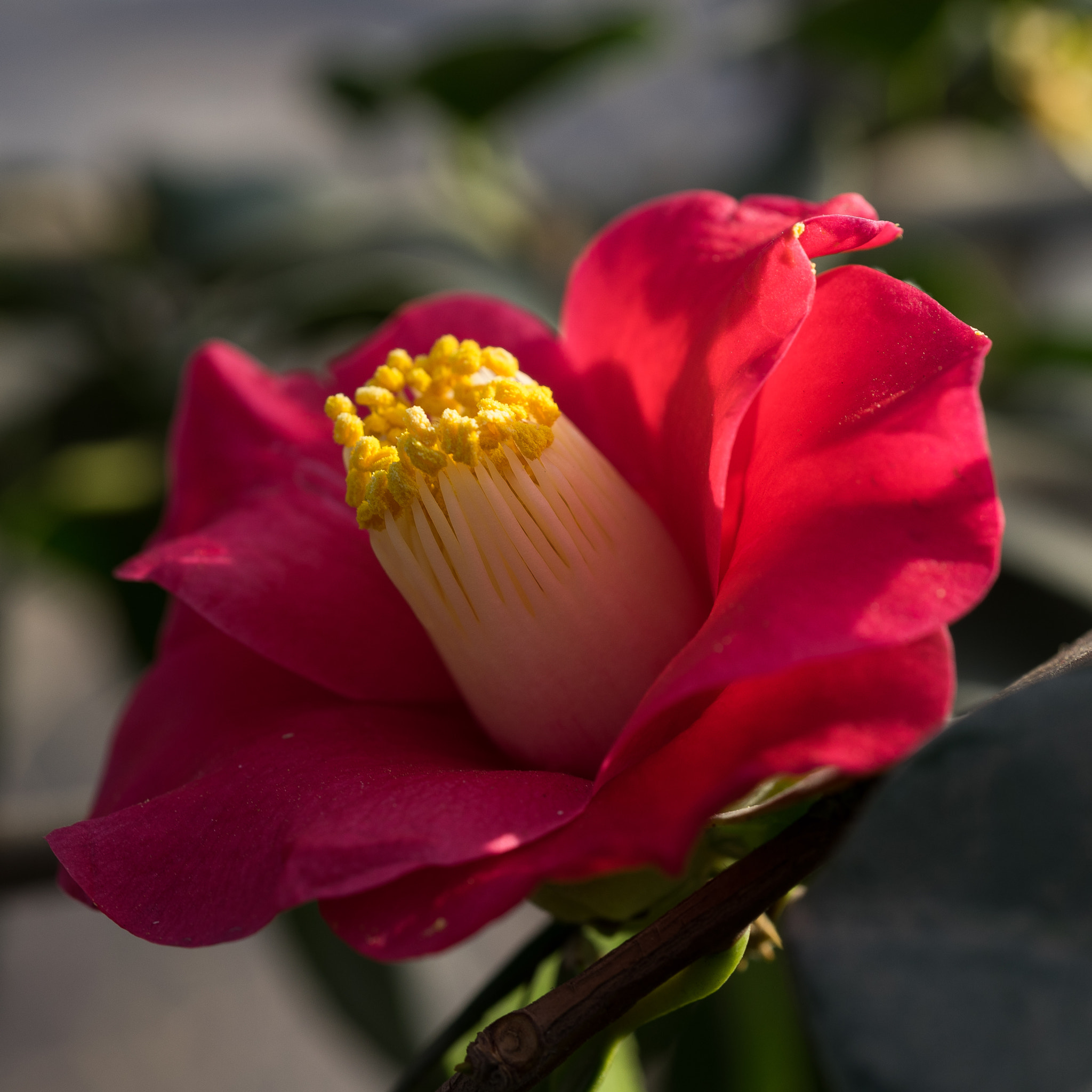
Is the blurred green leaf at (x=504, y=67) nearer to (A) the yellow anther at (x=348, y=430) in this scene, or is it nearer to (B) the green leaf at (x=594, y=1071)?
(A) the yellow anther at (x=348, y=430)

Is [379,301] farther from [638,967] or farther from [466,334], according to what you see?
[638,967]

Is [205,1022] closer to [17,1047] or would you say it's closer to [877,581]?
[17,1047]

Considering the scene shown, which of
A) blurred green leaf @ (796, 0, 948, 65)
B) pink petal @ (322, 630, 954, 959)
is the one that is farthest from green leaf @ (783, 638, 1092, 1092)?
blurred green leaf @ (796, 0, 948, 65)

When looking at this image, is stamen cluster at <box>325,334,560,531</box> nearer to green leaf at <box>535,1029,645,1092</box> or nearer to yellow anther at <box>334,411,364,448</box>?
yellow anther at <box>334,411,364,448</box>

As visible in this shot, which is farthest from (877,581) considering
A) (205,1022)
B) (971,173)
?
(971,173)

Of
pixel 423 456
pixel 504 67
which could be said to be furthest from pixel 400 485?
pixel 504 67

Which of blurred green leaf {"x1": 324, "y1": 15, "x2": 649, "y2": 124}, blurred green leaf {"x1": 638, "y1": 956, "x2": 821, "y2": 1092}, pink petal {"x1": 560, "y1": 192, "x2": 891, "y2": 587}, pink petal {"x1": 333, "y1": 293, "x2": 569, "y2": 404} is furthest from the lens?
blurred green leaf {"x1": 324, "y1": 15, "x2": 649, "y2": 124}

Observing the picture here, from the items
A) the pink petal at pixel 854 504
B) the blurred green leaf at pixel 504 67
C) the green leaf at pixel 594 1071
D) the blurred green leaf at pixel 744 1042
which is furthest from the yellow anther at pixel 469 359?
the blurred green leaf at pixel 504 67
